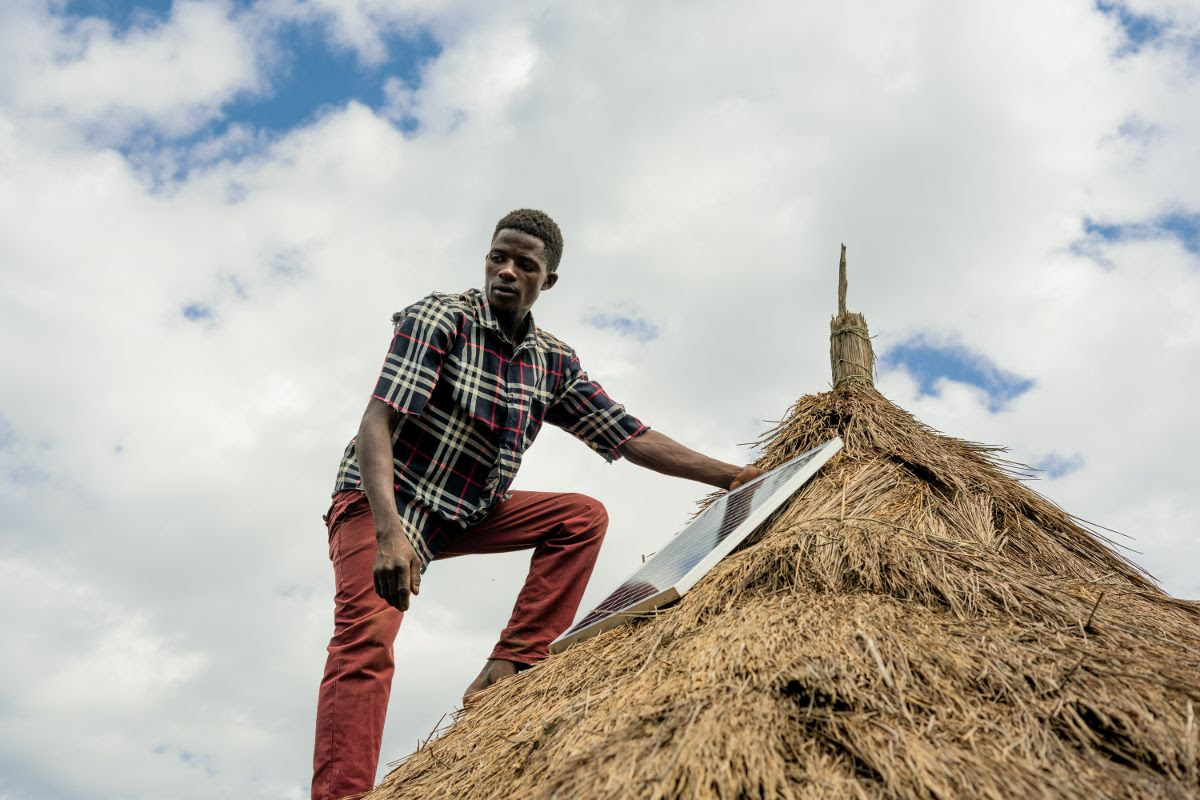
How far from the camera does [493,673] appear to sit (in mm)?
3629

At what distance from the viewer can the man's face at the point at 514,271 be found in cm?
384

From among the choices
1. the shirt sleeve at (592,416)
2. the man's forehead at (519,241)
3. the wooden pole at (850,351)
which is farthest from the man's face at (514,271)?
the wooden pole at (850,351)

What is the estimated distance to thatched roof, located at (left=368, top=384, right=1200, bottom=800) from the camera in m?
1.97

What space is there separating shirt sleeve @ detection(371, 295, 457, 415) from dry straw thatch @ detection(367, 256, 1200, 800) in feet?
3.18

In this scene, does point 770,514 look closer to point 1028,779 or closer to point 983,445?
point 983,445

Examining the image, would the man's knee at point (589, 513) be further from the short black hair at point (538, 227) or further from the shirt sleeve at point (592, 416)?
the short black hair at point (538, 227)

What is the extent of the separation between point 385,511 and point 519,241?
124 centimetres

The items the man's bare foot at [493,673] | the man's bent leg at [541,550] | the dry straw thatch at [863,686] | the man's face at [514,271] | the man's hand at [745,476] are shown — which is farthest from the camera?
the man's hand at [745,476]

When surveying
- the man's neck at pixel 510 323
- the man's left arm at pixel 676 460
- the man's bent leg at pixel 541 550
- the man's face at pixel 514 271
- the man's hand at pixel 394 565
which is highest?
the man's face at pixel 514 271

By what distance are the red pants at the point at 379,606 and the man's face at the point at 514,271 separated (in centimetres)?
71

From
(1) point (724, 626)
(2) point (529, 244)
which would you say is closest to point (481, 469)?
(2) point (529, 244)

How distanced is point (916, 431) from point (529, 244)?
166cm

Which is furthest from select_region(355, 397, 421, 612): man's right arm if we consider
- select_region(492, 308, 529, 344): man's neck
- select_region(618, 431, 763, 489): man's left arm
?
select_region(618, 431, 763, 489): man's left arm

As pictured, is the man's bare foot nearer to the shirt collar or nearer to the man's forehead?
the shirt collar
